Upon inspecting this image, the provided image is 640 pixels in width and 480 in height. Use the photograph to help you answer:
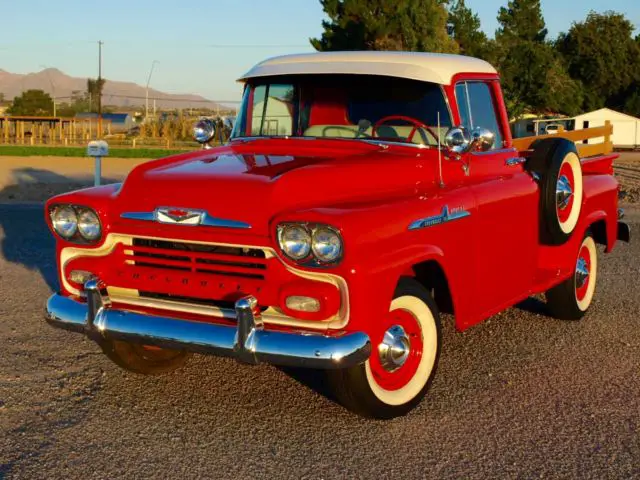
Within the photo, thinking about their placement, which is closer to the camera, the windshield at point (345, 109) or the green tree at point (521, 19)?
the windshield at point (345, 109)

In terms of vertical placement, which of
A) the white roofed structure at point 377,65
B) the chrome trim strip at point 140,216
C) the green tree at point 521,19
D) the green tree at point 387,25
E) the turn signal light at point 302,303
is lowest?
the turn signal light at point 302,303

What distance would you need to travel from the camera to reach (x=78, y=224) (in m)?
4.77

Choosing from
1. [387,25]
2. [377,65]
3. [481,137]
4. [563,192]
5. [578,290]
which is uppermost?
[387,25]

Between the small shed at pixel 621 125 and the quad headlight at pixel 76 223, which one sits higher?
the quad headlight at pixel 76 223

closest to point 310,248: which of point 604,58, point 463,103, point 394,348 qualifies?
point 394,348

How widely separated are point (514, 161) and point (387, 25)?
1453 inches

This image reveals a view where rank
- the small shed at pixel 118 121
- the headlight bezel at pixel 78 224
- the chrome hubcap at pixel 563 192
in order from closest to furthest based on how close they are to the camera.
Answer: the headlight bezel at pixel 78 224 → the chrome hubcap at pixel 563 192 → the small shed at pixel 118 121

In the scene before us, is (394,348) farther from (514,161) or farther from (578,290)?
(578,290)

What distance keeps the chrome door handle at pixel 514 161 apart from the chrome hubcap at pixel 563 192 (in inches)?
11.0

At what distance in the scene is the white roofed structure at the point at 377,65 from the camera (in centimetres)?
541

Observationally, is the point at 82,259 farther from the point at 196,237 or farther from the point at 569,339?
the point at 569,339

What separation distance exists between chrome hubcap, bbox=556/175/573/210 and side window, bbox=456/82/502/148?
49 centimetres

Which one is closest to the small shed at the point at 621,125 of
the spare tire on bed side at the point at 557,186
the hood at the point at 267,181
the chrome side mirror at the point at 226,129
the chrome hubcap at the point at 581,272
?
the chrome hubcap at the point at 581,272

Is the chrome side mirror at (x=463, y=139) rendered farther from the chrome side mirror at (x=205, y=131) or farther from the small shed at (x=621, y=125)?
the small shed at (x=621, y=125)
